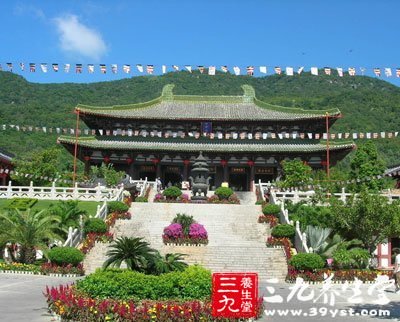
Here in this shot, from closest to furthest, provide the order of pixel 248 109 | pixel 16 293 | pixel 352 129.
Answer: pixel 16 293 → pixel 248 109 → pixel 352 129

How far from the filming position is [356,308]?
14.3 m

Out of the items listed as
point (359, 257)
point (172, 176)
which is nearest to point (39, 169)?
point (172, 176)

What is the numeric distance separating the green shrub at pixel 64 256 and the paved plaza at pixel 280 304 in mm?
1914

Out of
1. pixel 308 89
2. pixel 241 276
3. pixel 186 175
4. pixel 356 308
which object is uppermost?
pixel 308 89

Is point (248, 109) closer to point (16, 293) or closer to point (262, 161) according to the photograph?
point (262, 161)

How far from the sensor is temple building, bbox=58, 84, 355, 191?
4931 centimetres

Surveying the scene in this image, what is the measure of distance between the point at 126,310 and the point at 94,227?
15.9m

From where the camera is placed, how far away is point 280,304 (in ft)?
48.5

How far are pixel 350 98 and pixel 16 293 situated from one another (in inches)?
3736

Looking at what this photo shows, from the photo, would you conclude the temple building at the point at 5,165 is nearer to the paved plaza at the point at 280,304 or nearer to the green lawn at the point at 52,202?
the green lawn at the point at 52,202

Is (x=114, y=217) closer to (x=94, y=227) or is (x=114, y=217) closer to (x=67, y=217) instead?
(x=94, y=227)

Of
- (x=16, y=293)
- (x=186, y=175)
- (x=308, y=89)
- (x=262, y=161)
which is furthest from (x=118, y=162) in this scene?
(x=308, y=89)

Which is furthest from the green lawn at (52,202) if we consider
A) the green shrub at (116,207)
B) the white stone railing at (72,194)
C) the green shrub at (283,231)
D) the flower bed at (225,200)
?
the green shrub at (283,231)

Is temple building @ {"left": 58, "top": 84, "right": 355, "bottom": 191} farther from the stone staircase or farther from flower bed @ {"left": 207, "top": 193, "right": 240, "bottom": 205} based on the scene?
the stone staircase
